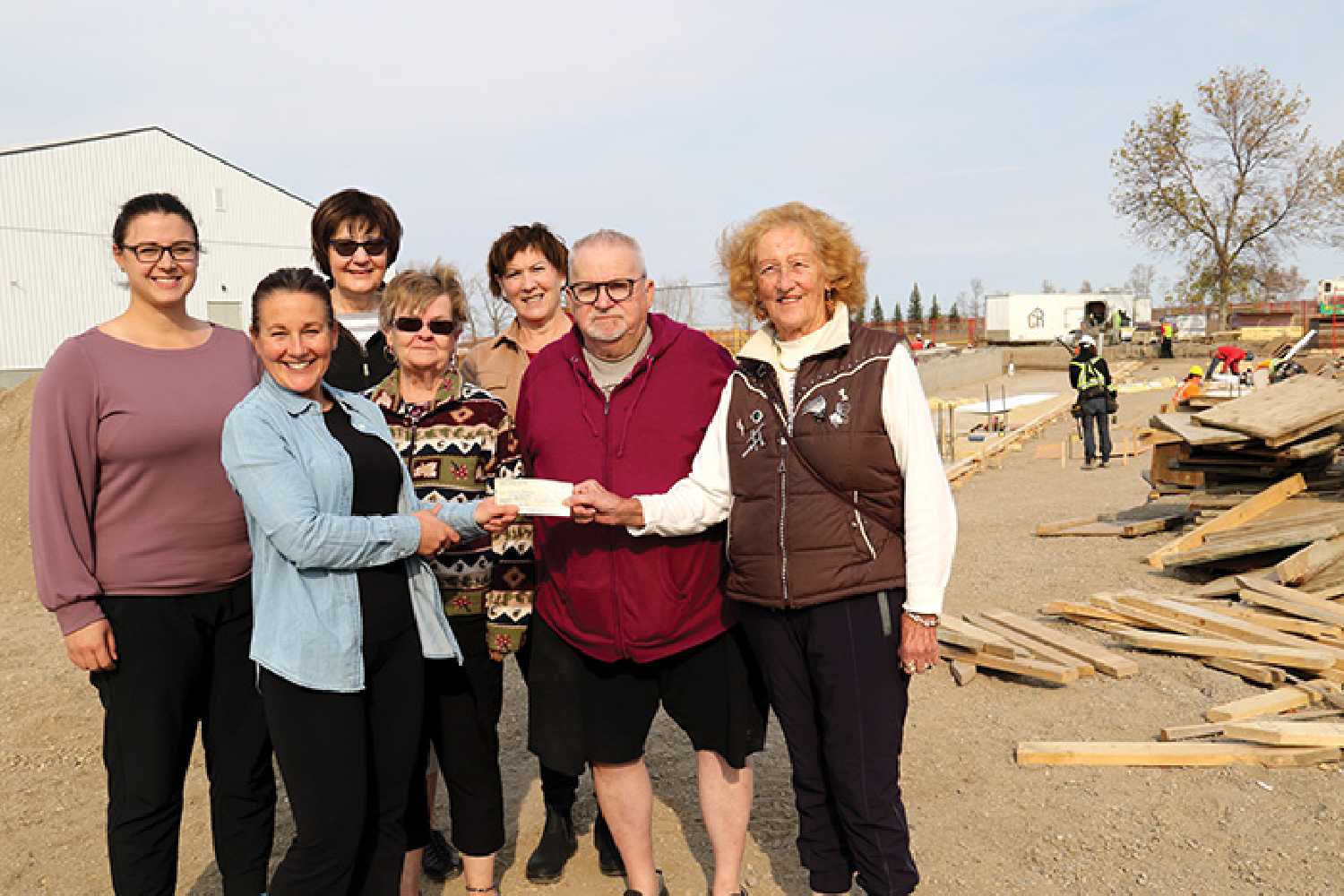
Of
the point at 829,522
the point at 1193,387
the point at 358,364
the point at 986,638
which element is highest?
the point at 358,364

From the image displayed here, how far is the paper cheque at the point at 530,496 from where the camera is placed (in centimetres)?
284

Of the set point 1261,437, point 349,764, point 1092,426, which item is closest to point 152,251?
point 349,764

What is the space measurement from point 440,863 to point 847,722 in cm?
193

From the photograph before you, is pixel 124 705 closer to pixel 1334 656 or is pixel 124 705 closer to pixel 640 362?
pixel 640 362

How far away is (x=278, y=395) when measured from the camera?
2.63 metres

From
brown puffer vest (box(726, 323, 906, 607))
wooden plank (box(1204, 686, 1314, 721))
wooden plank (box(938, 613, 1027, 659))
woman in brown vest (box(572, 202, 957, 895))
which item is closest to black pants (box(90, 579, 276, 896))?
woman in brown vest (box(572, 202, 957, 895))

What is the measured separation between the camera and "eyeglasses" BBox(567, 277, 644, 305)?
3084 mm

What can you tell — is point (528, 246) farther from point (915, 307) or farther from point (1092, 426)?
point (915, 307)

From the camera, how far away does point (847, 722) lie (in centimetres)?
291

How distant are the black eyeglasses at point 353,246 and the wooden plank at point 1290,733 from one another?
451 cm

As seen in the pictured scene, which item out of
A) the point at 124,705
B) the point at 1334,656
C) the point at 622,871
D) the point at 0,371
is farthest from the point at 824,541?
the point at 0,371

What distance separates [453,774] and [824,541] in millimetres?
1439

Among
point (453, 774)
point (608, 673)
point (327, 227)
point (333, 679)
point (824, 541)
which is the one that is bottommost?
point (453, 774)

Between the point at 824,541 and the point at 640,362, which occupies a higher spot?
the point at 640,362
